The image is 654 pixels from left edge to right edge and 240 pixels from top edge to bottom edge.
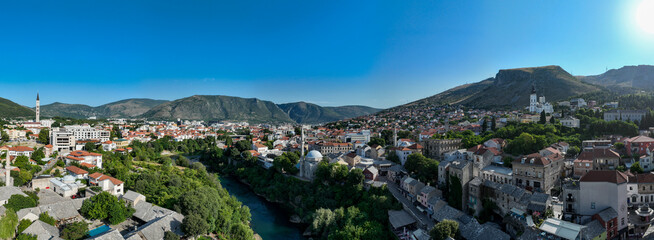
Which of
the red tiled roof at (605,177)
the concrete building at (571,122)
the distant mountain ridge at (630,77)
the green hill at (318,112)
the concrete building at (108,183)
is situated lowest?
the concrete building at (108,183)

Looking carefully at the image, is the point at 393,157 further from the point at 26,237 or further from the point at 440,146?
the point at 26,237

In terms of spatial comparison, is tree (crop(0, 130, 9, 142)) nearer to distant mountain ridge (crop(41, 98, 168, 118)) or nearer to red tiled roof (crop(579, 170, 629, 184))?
red tiled roof (crop(579, 170, 629, 184))

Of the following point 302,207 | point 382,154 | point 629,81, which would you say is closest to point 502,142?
point 382,154

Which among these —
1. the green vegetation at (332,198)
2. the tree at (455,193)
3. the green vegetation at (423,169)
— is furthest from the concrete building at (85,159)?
the tree at (455,193)

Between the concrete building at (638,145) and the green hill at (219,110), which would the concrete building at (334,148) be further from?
the green hill at (219,110)

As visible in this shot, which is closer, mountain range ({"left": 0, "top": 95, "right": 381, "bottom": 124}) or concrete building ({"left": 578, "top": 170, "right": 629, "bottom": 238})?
concrete building ({"left": 578, "top": 170, "right": 629, "bottom": 238})

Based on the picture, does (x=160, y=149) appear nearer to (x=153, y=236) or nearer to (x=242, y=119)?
(x=153, y=236)

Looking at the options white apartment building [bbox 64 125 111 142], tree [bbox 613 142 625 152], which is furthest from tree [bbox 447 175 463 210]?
white apartment building [bbox 64 125 111 142]
